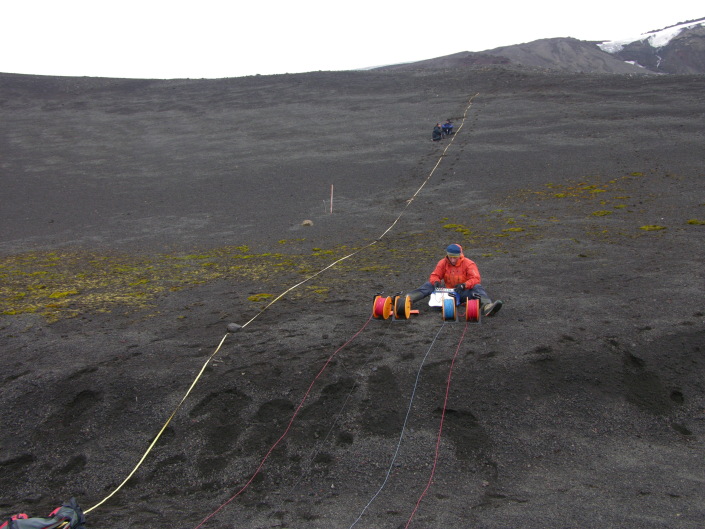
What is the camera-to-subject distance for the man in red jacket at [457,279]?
8.70 m

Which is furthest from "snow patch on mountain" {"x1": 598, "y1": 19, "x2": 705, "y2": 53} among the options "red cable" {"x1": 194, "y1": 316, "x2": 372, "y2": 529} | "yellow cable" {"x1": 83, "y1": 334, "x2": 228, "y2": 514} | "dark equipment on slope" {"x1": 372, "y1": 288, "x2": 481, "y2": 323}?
"yellow cable" {"x1": 83, "y1": 334, "x2": 228, "y2": 514}

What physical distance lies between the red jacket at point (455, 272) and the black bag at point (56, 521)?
19.9 feet

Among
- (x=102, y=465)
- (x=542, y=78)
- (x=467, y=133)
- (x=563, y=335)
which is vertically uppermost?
(x=542, y=78)

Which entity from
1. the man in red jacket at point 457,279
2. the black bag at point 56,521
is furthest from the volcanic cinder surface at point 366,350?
the man in red jacket at point 457,279

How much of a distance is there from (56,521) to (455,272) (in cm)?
661

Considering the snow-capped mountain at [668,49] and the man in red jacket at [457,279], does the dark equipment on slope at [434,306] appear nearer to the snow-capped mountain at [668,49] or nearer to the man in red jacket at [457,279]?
the man in red jacket at [457,279]

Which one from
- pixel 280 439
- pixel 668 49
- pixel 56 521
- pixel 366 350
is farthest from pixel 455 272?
pixel 668 49

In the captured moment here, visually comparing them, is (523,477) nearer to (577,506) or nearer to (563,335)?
(577,506)

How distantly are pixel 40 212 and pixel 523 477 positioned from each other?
1998 centimetres

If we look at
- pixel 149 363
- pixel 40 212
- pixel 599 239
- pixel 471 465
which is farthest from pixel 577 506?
pixel 40 212

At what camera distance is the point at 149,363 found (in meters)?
7.43

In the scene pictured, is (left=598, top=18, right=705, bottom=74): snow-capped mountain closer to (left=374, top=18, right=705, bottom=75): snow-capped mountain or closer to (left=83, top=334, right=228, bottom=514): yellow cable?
(left=374, top=18, right=705, bottom=75): snow-capped mountain

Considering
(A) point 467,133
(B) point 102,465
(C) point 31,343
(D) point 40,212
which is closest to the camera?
(B) point 102,465

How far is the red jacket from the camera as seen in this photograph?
9.04 meters
